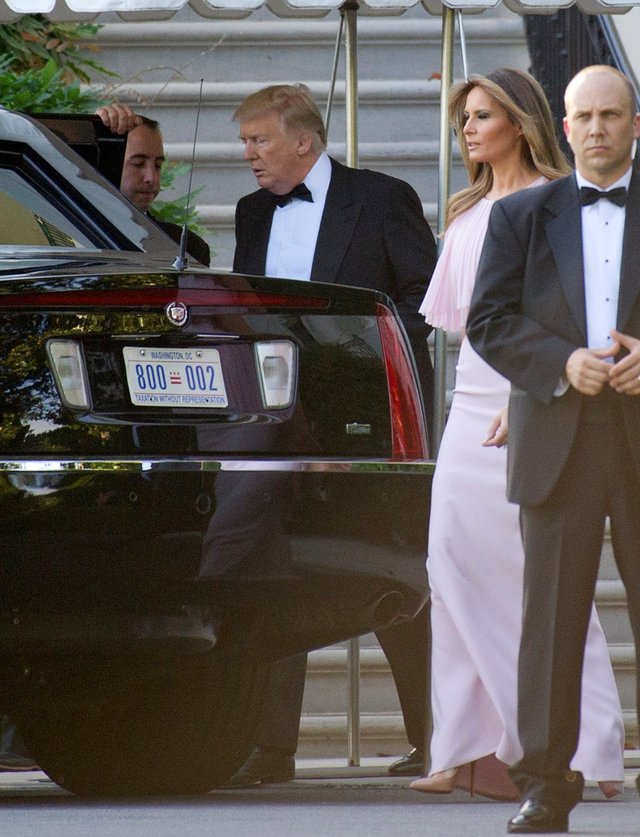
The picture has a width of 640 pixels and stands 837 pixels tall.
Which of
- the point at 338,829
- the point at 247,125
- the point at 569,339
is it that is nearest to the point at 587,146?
the point at 569,339

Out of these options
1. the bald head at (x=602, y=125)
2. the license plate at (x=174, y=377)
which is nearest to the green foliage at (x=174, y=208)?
the license plate at (x=174, y=377)

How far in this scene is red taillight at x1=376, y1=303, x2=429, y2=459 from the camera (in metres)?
5.40

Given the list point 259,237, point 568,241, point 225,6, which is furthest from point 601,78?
point 259,237

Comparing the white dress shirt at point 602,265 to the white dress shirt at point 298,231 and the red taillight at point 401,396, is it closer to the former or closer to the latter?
the red taillight at point 401,396

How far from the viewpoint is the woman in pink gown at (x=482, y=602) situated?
5.80 metres

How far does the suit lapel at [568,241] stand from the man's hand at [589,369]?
0.40ft

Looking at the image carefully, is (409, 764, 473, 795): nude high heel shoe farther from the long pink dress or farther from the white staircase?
the white staircase

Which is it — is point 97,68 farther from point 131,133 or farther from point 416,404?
point 416,404

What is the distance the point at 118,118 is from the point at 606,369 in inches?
122

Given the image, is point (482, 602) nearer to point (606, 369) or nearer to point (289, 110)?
point (606, 369)

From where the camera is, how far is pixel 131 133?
7.49 meters

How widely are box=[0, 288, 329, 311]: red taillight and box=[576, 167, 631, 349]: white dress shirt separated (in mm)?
741

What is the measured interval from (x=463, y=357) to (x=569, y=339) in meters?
1.13

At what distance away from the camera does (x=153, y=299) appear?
5148 mm
